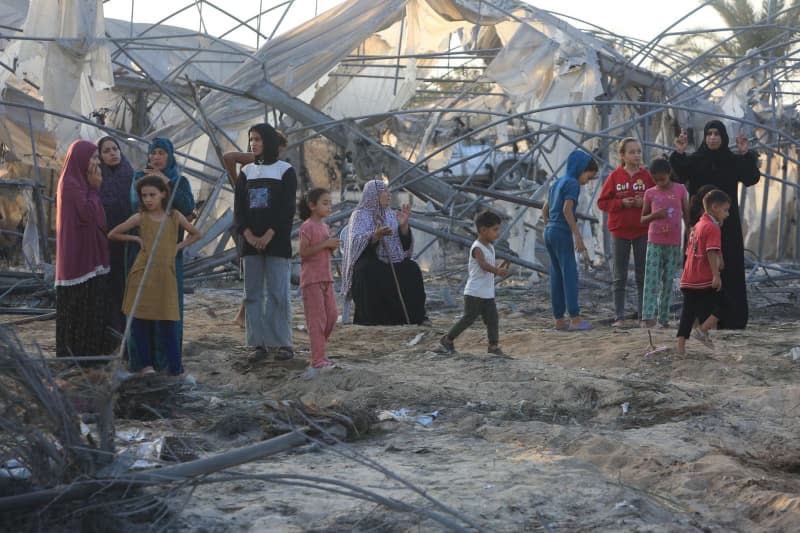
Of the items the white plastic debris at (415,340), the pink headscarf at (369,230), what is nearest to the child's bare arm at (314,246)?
the white plastic debris at (415,340)

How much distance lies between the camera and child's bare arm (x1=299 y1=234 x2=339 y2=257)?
6102 mm

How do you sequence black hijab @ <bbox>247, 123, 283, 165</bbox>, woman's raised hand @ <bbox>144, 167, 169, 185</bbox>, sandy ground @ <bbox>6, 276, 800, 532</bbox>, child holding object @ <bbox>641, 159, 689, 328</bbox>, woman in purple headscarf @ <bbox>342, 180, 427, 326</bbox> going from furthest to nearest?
1. woman in purple headscarf @ <bbox>342, 180, 427, 326</bbox>
2. child holding object @ <bbox>641, 159, 689, 328</bbox>
3. black hijab @ <bbox>247, 123, 283, 165</bbox>
4. woman's raised hand @ <bbox>144, 167, 169, 185</bbox>
5. sandy ground @ <bbox>6, 276, 800, 532</bbox>

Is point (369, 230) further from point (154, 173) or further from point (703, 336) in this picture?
point (703, 336)

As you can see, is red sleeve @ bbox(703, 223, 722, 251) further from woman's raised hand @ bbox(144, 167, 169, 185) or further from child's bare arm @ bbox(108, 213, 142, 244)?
child's bare arm @ bbox(108, 213, 142, 244)

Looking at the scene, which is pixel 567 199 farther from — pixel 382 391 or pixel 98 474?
pixel 98 474

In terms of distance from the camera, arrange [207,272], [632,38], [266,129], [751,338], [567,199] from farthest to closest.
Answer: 1. [632,38]
2. [207,272]
3. [567,199]
4. [751,338]
5. [266,129]

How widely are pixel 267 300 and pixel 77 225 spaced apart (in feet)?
4.14

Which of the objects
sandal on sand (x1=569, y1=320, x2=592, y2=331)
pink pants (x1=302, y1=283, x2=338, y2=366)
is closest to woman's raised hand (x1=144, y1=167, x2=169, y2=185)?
pink pants (x1=302, y1=283, x2=338, y2=366)

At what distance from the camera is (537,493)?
3.57 meters

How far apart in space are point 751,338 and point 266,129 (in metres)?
3.47

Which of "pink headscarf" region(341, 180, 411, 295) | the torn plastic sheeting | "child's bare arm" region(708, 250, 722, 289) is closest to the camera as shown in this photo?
the torn plastic sheeting

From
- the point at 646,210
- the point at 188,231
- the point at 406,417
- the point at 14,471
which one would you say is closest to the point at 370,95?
the point at 646,210

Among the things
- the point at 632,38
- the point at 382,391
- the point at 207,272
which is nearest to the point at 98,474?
the point at 382,391

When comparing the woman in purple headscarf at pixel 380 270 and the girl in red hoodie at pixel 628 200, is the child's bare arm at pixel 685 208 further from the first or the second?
the woman in purple headscarf at pixel 380 270
